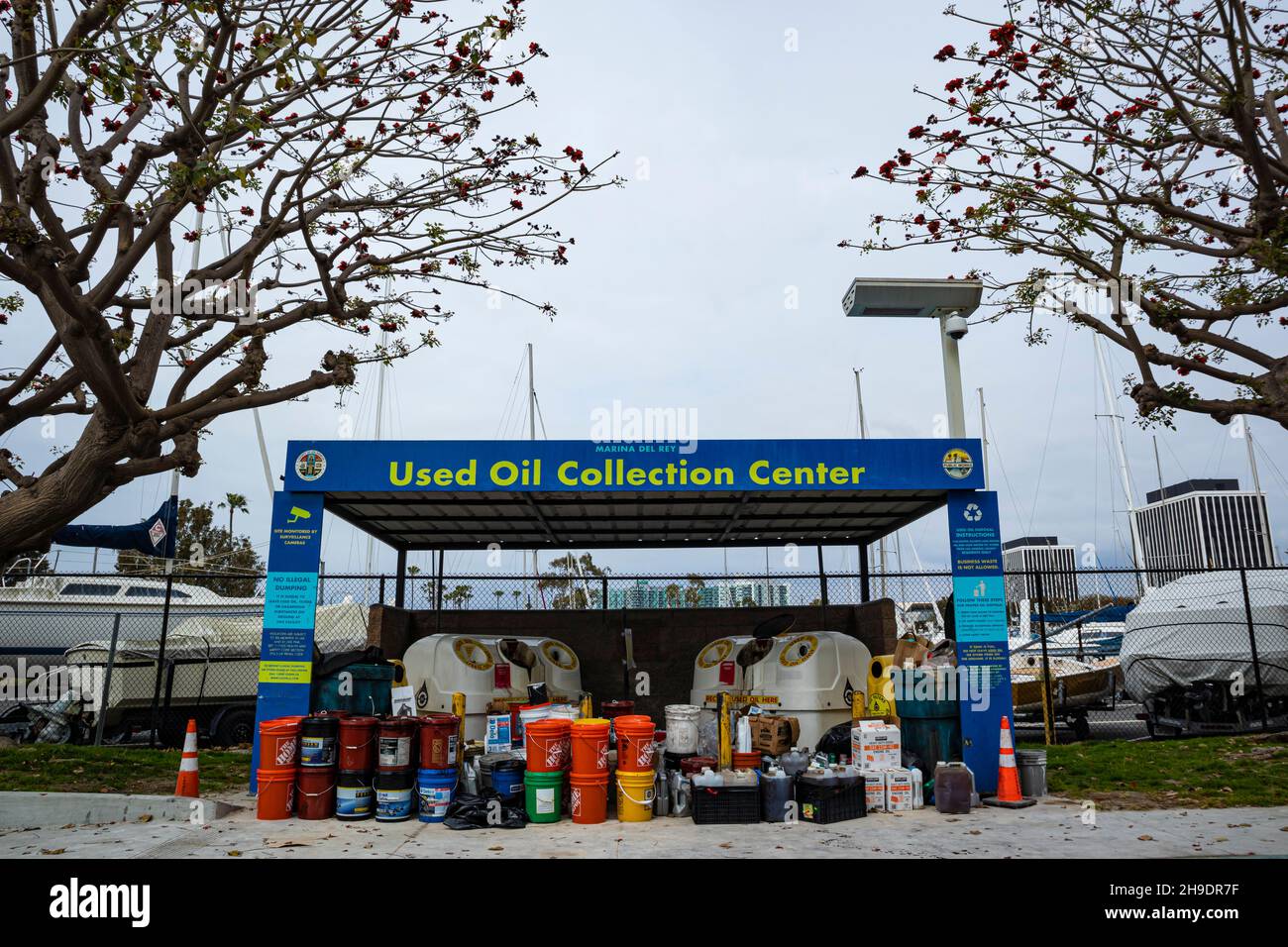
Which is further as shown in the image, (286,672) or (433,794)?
(286,672)

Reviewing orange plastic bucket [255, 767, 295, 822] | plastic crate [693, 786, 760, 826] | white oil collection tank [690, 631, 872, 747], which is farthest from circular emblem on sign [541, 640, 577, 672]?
plastic crate [693, 786, 760, 826]

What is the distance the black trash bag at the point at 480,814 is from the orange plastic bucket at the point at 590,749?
28.4 inches

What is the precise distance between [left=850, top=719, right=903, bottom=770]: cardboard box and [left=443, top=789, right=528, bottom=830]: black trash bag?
3704 mm

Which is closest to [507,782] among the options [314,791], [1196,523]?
[314,791]

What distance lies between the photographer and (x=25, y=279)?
848 centimetres

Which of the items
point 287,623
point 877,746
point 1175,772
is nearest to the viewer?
point 877,746

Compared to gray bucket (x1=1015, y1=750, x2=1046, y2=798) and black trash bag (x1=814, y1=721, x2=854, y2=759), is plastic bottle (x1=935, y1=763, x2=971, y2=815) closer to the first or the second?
gray bucket (x1=1015, y1=750, x2=1046, y2=798)

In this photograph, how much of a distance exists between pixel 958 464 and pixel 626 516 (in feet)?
17.2

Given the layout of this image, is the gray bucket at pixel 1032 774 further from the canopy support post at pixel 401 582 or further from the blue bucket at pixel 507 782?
the canopy support post at pixel 401 582

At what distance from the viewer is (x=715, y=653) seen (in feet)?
42.6

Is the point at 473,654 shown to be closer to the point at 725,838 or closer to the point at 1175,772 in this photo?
the point at 725,838
